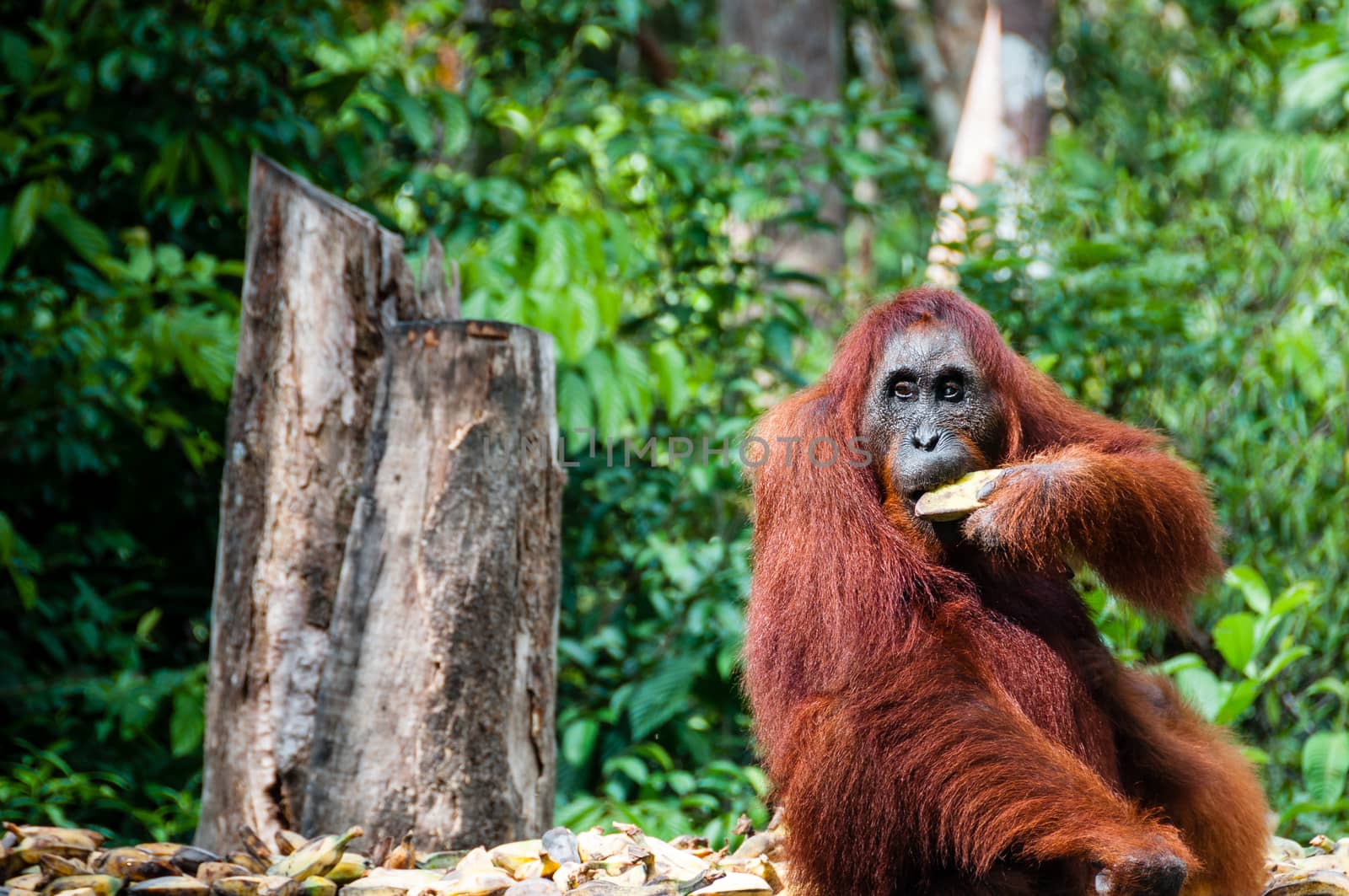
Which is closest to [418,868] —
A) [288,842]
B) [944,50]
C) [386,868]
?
[386,868]

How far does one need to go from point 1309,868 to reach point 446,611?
2130mm

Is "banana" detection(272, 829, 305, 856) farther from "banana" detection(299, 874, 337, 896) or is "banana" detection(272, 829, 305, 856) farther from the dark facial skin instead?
the dark facial skin

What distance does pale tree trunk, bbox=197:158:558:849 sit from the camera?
301 centimetres

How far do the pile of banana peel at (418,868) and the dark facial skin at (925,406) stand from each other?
92cm

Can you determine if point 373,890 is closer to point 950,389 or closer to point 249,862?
point 249,862

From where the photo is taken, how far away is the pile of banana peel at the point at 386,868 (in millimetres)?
2381

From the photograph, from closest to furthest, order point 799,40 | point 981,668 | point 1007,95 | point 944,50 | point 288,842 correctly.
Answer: point 981,668 → point 288,842 → point 1007,95 → point 799,40 → point 944,50

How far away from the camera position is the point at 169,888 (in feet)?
7.76

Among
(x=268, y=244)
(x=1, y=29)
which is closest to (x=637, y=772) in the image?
(x=268, y=244)

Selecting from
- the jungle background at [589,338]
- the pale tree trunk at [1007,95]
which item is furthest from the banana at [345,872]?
the pale tree trunk at [1007,95]

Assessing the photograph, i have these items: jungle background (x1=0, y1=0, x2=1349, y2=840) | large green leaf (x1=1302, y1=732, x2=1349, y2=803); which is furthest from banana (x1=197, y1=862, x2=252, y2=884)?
large green leaf (x1=1302, y1=732, x2=1349, y2=803)

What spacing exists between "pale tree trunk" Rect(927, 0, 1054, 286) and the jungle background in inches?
61.7

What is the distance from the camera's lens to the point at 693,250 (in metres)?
5.12

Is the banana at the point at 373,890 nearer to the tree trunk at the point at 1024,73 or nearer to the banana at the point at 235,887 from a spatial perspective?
the banana at the point at 235,887
